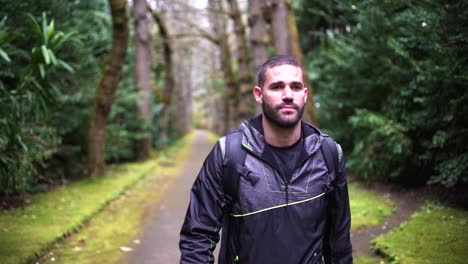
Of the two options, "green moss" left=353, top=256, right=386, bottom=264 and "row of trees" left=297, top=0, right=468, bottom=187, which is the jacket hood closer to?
"green moss" left=353, top=256, right=386, bottom=264

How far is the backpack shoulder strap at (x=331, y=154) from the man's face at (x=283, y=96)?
276 millimetres

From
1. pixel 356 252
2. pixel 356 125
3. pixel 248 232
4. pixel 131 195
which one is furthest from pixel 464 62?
pixel 131 195

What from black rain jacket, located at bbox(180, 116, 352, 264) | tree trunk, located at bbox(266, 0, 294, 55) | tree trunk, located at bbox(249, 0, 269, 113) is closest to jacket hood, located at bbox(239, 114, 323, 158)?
black rain jacket, located at bbox(180, 116, 352, 264)

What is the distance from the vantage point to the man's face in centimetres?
277

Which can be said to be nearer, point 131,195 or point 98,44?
point 131,195

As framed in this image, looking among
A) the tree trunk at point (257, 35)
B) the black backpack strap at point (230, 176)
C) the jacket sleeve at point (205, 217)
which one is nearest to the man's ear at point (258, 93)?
the black backpack strap at point (230, 176)

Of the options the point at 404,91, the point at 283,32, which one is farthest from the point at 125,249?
the point at 283,32

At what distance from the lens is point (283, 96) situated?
279 cm

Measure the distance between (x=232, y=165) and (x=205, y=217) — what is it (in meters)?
0.35

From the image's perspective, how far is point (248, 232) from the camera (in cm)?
275

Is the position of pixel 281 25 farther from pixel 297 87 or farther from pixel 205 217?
pixel 205 217

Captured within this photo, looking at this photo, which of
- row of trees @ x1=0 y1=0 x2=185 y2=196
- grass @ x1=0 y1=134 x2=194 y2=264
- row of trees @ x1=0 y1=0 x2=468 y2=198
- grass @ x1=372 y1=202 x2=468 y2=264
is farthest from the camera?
row of trees @ x1=0 y1=0 x2=185 y2=196

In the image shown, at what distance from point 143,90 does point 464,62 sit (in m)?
12.9

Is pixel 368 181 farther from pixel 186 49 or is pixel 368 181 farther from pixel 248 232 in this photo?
pixel 186 49
